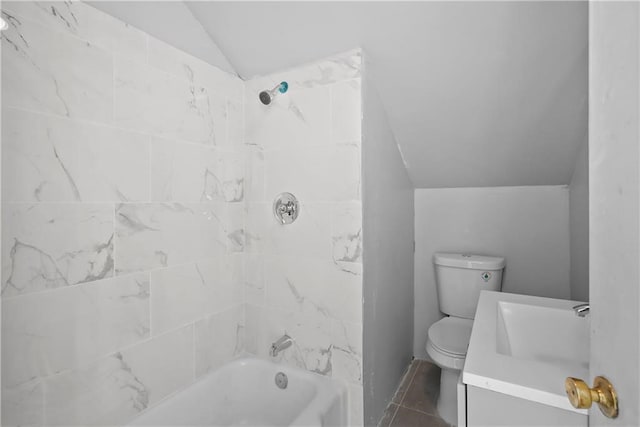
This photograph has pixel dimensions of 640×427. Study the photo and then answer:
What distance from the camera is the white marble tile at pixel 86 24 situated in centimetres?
100

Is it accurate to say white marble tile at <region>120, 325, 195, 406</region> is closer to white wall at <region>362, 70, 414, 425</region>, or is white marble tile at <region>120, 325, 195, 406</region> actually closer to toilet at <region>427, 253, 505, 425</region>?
white wall at <region>362, 70, 414, 425</region>

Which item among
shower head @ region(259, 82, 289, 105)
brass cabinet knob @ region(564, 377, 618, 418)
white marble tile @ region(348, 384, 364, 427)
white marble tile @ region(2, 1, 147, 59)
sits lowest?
white marble tile @ region(348, 384, 364, 427)

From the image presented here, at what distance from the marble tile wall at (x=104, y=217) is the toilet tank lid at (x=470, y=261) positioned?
1445 millimetres

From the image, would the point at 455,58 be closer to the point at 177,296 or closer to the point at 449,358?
the point at 449,358

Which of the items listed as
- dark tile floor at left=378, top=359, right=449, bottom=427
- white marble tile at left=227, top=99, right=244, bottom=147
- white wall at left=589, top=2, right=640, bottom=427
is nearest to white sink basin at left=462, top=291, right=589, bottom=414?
white wall at left=589, top=2, right=640, bottom=427

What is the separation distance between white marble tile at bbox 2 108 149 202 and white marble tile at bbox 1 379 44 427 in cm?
59

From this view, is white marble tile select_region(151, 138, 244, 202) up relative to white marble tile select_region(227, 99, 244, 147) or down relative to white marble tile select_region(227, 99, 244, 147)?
down

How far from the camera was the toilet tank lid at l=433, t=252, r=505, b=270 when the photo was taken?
2.04 metres

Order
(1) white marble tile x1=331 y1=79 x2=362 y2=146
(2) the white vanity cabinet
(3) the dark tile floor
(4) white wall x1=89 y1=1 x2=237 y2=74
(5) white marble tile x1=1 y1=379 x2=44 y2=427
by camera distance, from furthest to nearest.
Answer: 1. (3) the dark tile floor
2. (1) white marble tile x1=331 y1=79 x2=362 y2=146
3. (4) white wall x1=89 y1=1 x2=237 y2=74
4. (5) white marble tile x1=1 y1=379 x2=44 y2=427
5. (2) the white vanity cabinet

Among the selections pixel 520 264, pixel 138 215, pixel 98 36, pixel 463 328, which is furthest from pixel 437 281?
pixel 98 36

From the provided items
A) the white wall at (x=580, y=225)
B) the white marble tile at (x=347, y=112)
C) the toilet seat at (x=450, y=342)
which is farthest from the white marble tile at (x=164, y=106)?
the white wall at (x=580, y=225)

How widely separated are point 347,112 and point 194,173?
784mm

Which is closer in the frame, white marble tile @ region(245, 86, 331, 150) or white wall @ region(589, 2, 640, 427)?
white wall @ region(589, 2, 640, 427)

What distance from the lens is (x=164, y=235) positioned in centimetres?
139
